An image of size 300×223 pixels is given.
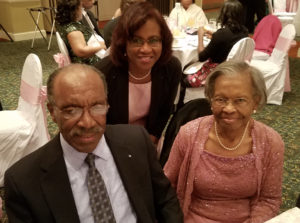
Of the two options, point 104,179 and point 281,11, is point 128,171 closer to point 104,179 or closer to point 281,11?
point 104,179

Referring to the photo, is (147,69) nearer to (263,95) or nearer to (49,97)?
(263,95)

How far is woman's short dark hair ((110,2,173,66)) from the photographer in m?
1.78

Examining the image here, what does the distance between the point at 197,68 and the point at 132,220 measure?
2635 millimetres

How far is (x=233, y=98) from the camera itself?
1493 millimetres

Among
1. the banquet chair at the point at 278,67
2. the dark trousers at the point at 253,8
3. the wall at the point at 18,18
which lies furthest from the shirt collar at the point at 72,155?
the dark trousers at the point at 253,8


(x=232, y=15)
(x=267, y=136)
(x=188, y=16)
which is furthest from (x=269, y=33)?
(x=267, y=136)

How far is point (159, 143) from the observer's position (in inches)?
88.7

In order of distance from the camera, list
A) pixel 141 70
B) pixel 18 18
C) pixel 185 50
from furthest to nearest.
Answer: pixel 18 18
pixel 185 50
pixel 141 70

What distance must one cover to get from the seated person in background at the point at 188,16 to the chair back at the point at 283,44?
1.09 m

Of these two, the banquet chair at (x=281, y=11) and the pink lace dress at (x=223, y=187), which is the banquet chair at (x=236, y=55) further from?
the banquet chair at (x=281, y=11)

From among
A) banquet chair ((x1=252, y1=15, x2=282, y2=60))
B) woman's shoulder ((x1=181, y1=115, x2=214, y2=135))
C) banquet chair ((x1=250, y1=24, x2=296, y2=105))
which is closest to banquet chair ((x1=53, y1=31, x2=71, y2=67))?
woman's shoulder ((x1=181, y1=115, x2=214, y2=135))

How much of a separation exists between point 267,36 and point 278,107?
41.0 inches

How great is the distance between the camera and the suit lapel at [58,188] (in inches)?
46.6

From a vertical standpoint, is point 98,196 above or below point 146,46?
below
